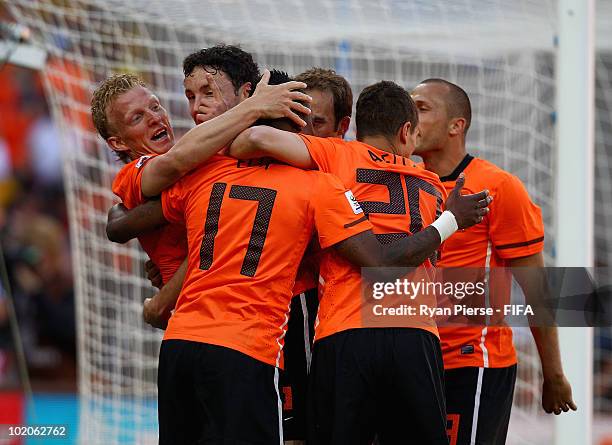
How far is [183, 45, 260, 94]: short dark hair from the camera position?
3.39 metres

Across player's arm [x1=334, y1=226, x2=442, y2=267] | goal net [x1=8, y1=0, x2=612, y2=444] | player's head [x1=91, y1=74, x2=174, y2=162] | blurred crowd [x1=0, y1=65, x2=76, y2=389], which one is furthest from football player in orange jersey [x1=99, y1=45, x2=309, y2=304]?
blurred crowd [x1=0, y1=65, x2=76, y2=389]

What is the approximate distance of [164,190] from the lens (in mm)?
3273

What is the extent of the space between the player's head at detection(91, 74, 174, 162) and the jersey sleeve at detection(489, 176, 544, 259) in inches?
52.7

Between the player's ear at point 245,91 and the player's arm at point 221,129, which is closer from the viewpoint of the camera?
the player's arm at point 221,129

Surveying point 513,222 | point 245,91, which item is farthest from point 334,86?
point 513,222

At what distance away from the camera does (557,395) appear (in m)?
3.83

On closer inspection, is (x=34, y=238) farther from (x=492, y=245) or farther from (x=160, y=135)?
(x=492, y=245)

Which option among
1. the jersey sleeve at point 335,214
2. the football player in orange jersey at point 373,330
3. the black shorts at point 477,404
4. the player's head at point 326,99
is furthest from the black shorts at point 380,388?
the player's head at point 326,99

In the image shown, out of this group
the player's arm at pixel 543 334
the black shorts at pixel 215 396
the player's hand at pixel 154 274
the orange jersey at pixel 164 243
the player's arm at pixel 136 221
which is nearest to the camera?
the black shorts at pixel 215 396

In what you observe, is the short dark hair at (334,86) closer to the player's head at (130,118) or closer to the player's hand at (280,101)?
the player's hand at (280,101)

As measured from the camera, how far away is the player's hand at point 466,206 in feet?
10.6

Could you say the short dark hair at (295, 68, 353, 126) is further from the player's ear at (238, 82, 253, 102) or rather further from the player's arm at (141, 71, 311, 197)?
the player's arm at (141, 71, 311, 197)

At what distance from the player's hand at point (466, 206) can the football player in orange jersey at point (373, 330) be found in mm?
21

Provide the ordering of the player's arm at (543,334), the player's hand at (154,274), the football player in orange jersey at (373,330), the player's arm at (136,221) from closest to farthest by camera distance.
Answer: the football player in orange jersey at (373,330) < the player's arm at (136,221) < the player's hand at (154,274) < the player's arm at (543,334)
